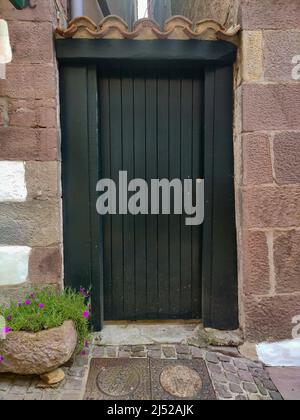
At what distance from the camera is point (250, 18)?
8.01 feet

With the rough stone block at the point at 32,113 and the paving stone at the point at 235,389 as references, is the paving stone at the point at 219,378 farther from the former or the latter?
the rough stone block at the point at 32,113

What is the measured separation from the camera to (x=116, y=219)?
2852 mm

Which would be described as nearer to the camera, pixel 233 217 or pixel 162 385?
pixel 162 385

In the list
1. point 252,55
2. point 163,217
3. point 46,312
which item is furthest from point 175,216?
point 252,55

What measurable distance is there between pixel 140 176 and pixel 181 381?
1698mm

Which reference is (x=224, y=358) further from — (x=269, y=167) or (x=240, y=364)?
(x=269, y=167)

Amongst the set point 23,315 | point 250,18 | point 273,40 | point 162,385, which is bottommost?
point 162,385

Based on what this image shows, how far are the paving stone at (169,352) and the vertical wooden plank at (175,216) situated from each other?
0.42m

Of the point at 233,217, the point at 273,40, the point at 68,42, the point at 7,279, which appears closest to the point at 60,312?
the point at 7,279

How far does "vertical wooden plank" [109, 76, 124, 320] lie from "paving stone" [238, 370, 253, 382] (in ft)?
3.84

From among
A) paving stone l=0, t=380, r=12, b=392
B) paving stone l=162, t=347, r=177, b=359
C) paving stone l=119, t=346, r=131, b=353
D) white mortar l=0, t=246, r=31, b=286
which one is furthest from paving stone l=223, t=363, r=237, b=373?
white mortar l=0, t=246, r=31, b=286

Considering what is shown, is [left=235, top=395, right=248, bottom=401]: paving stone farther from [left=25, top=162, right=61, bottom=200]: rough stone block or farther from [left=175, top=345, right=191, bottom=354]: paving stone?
[left=25, top=162, right=61, bottom=200]: rough stone block

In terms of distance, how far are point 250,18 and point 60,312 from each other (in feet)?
8.95

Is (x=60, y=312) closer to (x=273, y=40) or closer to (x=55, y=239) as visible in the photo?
(x=55, y=239)
